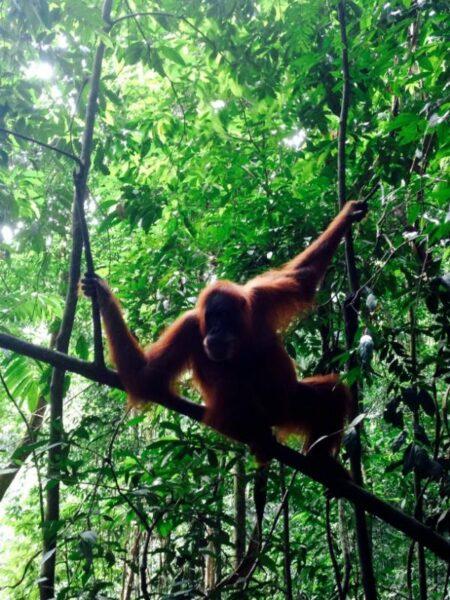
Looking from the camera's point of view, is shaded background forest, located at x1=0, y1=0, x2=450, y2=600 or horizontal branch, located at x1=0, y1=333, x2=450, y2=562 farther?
shaded background forest, located at x1=0, y1=0, x2=450, y2=600

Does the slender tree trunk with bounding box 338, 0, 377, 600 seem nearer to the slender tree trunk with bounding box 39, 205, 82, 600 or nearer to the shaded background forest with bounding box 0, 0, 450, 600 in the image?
the shaded background forest with bounding box 0, 0, 450, 600

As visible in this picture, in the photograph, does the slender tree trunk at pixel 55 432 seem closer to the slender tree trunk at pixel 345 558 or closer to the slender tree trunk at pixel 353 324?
the slender tree trunk at pixel 353 324

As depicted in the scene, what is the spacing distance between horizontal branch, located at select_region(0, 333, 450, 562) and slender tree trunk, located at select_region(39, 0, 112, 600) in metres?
0.20

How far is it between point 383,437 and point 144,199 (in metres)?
5.34

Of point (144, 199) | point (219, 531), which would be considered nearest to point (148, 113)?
point (144, 199)

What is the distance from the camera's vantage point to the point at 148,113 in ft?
15.6

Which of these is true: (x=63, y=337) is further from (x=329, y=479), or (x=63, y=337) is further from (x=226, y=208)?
(x=226, y=208)

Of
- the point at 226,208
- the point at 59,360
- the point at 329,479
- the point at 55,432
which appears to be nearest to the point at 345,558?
the point at 329,479

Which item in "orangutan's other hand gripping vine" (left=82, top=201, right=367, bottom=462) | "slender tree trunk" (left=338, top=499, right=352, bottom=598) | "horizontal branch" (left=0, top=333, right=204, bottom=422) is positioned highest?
"orangutan's other hand gripping vine" (left=82, top=201, right=367, bottom=462)

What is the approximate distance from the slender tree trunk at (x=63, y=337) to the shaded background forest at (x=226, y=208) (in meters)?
0.08

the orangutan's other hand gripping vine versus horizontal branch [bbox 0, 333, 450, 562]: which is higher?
the orangutan's other hand gripping vine

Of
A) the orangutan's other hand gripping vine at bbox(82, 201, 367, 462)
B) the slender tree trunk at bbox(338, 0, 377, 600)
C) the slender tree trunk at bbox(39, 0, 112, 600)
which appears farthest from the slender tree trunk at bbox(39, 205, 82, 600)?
the slender tree trunk at bbox(338, 0, 377, 600)

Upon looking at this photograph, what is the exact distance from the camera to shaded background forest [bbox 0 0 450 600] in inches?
105

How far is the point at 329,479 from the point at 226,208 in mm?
2554
